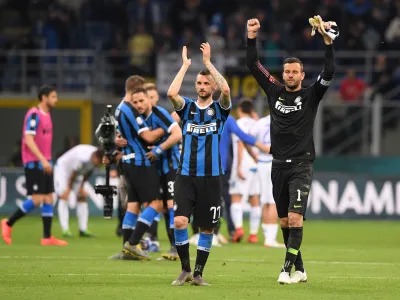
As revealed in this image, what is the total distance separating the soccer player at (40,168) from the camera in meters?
17.5

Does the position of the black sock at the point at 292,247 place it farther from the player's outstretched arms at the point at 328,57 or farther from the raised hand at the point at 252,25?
the raised hand at the point at 252,25

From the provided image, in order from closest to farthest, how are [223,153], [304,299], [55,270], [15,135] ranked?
[304,299] → [55,270] → [223,153] → [15,135]

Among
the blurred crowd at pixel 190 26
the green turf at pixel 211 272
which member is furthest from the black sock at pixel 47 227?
the blurred crowd at pixel 190 26

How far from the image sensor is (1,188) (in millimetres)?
24469

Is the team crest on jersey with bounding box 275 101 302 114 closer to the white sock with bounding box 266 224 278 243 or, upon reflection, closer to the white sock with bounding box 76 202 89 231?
the white sock with bounding box 266 224 278 243

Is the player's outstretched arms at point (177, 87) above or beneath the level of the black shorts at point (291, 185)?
above

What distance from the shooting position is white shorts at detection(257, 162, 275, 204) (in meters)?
18.1

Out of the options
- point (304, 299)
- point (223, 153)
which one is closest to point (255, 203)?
point (223, 153)

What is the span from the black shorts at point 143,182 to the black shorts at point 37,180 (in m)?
3.45

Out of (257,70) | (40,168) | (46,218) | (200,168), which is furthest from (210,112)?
(46,218)

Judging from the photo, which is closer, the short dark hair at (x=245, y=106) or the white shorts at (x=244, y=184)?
the short dark hair at (x=245, y=106)

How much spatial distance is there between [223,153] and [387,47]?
→ 1115 centimetres

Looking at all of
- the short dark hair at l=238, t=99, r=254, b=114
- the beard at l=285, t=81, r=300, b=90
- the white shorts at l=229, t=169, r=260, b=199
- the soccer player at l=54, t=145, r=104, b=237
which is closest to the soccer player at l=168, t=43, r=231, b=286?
the beard at l=285, t=81, r=300, b=90

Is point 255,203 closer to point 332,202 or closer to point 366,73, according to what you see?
point 332,202
